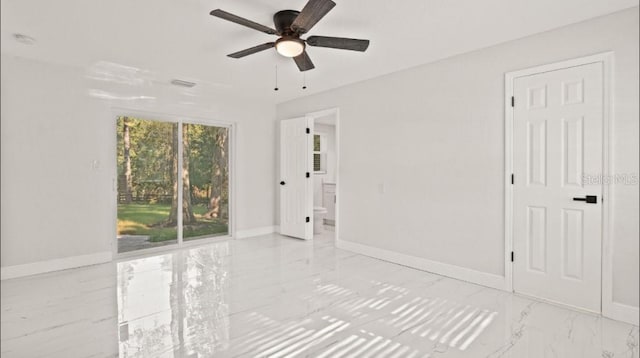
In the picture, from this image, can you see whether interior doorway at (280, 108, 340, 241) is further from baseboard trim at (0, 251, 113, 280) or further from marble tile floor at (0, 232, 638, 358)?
baseboard trim at (0, 251, 113, 280)

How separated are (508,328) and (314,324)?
58.0 inches

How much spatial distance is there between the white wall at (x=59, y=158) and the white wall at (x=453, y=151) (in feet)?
9.79

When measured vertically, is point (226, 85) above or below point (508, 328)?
above

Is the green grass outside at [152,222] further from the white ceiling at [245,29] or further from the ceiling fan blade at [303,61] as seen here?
the ceiling fan blade at [303,61]

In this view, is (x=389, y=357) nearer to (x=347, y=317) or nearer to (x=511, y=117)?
(x=347, y=317)

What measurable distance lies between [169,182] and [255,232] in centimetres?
171

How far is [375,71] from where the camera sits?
4352 mm

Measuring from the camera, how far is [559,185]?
10.0 feet

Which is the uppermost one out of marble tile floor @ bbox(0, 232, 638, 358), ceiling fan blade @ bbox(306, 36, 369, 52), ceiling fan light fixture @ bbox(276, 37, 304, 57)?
ceiling fan blade @ bbox(306, 36, 369, 52)

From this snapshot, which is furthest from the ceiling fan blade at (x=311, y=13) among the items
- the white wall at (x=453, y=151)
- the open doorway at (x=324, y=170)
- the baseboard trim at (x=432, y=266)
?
the open doorway at (x=324, y=170)

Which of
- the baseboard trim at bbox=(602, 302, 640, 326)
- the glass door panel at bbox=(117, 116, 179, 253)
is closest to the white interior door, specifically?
the glass door panel at bbox=(117, 116, 179, 253)

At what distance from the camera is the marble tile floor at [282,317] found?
231 centimetres

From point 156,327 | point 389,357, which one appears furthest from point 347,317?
point 156,327

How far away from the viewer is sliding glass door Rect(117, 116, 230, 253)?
4.68 metres
